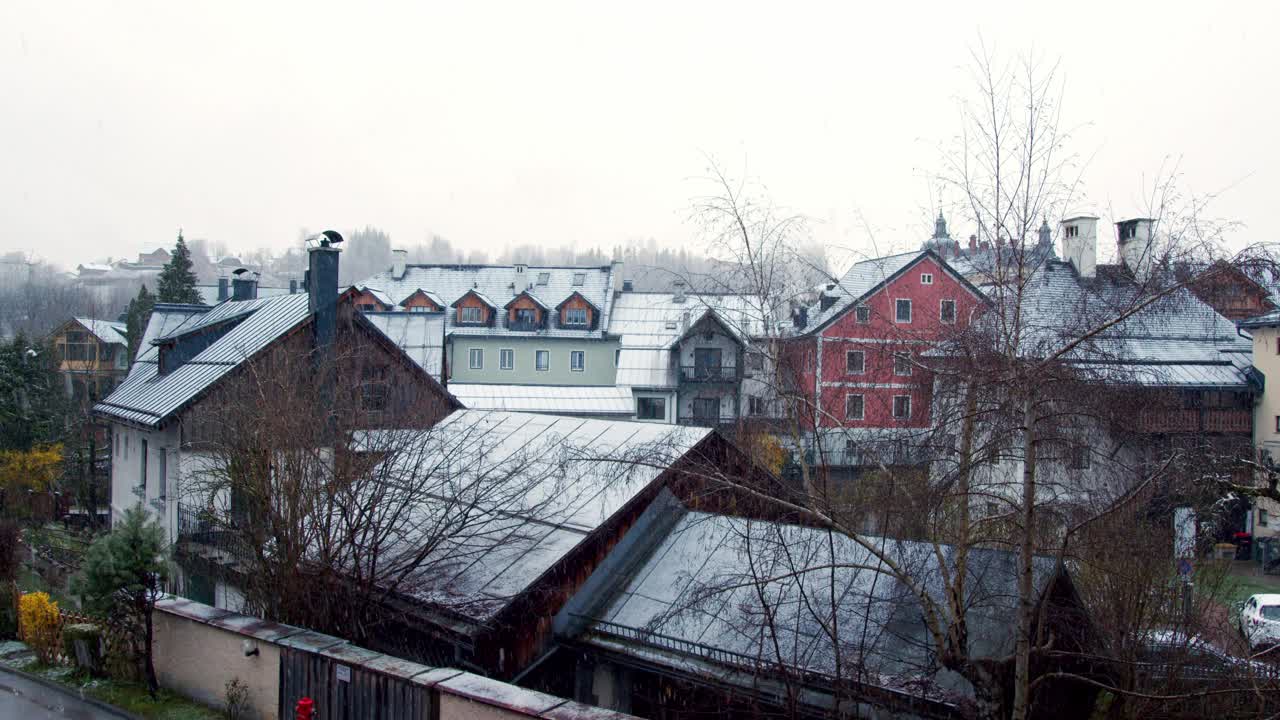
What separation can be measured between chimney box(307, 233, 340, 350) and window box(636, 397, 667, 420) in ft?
79.7

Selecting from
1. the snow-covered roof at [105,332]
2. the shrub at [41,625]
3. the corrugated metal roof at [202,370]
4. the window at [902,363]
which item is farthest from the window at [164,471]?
the snow-covered roof at [105,332]

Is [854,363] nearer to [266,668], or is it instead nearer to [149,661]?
[266,668]

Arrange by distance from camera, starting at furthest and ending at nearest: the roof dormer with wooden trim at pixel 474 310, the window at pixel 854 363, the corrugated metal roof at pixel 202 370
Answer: the roof dormer with wooden trim at pixel 474 310 → the corrugated metal roof at pixel 202 370 → the window at pixel 854 363

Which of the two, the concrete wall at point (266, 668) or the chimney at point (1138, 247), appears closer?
the chimney at point (1138, 247)

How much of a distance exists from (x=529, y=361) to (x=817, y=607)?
39.8 metres

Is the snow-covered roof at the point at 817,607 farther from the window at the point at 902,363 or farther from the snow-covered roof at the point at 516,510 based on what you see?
the window at the point at 902,363

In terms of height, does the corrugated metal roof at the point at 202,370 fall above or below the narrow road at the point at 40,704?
above

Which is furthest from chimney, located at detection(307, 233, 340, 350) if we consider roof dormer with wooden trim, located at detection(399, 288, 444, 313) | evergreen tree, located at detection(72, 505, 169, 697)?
roof dormer with wooden trim, located at detection(399, 288, 444, 313)

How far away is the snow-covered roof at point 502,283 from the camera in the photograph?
1955 inches

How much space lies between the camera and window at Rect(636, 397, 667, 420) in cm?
4397

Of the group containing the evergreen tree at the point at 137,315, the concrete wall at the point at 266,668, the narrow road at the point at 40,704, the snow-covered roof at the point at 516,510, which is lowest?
the narrow road at the point at 40,704

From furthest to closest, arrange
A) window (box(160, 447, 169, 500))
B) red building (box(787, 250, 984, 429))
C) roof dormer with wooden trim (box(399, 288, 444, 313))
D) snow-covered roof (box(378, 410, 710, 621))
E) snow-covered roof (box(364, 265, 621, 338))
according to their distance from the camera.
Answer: snow-covered roof (box(364, 265, 621, 338)), roof dormer with wooden trim (box(399, 288, 444, 313)), window (box(160, 447, 169, 500)), snow-covered roof (box(378, 410, 710, 621)), red building (box(787, 250, 984, 429))

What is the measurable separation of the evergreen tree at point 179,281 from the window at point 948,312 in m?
48.1

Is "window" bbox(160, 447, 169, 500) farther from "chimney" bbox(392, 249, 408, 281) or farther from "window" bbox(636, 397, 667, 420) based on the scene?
"chimney" bbox(392, 249, 408, 281)
